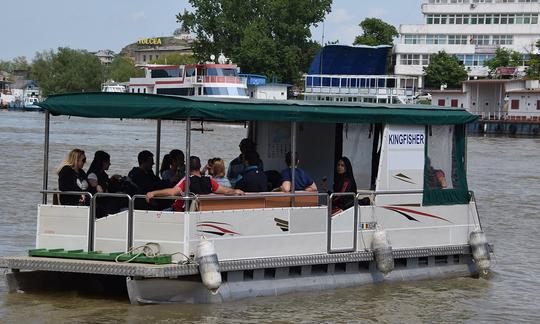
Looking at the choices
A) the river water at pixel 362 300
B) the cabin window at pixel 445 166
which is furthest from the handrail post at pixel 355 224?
the cabin window at pixel 445 166

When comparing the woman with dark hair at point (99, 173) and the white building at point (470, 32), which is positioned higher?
the white building at point (470, 32)

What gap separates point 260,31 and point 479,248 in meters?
96.1

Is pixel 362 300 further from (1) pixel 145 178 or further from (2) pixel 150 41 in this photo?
(2) pixel 150 41

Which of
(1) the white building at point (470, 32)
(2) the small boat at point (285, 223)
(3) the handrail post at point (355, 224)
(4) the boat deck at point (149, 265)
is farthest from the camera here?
(1) the white building at point (470, 32)

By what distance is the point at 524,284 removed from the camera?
610 inches

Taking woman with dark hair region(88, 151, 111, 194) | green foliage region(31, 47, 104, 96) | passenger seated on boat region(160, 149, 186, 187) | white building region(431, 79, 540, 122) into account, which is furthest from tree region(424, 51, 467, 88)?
woman with dark hair region(88, 151, 111, 194)

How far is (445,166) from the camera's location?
14.2 meters

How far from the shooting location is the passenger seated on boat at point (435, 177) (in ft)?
45.7

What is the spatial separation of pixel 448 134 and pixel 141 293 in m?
4.79

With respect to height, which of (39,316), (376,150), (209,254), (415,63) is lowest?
(39,316)

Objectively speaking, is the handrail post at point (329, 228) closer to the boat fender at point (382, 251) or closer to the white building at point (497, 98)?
the boat fender at point (382, 251)

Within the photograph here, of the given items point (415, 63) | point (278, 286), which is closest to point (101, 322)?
point (278, 286)

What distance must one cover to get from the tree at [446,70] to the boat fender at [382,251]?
8939cm

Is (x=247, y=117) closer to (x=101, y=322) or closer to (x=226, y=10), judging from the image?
(x=101, y=322)
